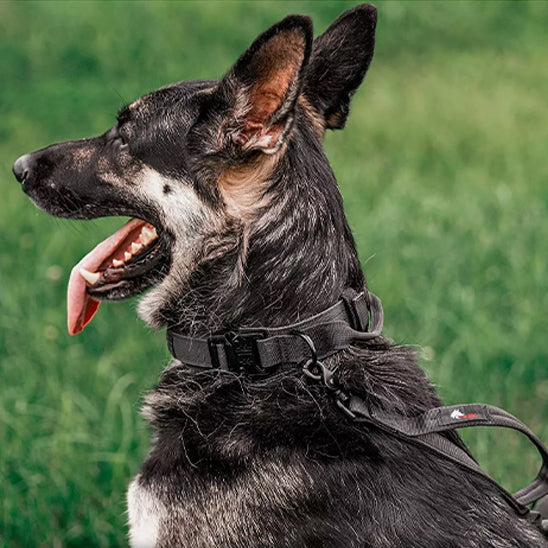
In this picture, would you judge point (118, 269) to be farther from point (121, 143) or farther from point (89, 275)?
point (121, 143)

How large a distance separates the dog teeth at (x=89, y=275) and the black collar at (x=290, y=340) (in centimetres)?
40

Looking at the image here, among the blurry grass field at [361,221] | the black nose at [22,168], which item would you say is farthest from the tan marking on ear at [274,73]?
the blurry grass field at [361,221]

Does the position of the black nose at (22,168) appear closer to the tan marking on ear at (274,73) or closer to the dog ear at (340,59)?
the tan marking on ear at (274,73)

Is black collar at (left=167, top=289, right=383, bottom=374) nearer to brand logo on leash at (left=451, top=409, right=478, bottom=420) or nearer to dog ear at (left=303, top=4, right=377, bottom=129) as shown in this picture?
brand logo on leash at (left=451, top=409, right=478, bottom=420)

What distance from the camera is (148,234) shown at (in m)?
3.10

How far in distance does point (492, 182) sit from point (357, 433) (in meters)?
5.01

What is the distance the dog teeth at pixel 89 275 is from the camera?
306cm

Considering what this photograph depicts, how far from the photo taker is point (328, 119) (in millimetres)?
3244

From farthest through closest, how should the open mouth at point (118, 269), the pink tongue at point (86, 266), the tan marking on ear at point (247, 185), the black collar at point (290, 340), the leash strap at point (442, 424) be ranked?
1. the pink tongue at point (86, 266)
2. the open mouth at point (118, 269)
3. the tan marking on ear at point (247, 185)
4. the black collar at point (290, 340)
5. the leash strap at point (442, 424)

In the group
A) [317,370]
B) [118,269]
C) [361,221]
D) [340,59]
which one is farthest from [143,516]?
[361,221]

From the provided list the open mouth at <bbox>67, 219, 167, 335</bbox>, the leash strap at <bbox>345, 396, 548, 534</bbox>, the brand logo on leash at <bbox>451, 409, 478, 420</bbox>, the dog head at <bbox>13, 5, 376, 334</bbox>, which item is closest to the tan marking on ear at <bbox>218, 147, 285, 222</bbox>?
the dog head at <bbox>13, 5, 376, 334</bbox>

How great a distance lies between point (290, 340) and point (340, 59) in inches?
38.7

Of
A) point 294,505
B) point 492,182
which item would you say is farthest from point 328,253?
point 492,182

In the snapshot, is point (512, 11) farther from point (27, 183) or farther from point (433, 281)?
point (27, 183)
